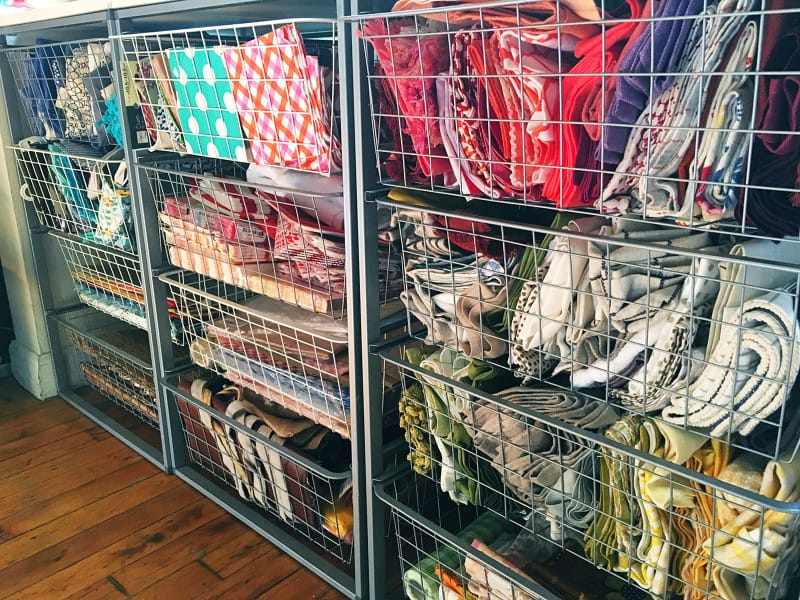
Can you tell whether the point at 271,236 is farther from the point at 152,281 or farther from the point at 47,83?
the point at 47,83

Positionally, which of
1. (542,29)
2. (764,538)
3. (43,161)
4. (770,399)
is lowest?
(764,538)

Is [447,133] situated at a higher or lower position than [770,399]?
higher

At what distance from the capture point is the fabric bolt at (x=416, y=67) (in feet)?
3.43

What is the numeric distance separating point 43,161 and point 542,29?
5.50 ft

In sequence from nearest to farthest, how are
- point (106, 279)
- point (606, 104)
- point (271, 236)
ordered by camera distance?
point (606, 104) < point (271, 236) < point (106, 279)

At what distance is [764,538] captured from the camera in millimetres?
857

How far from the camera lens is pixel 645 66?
807 mm

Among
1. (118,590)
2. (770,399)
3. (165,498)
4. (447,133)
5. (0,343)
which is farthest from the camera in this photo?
(0,343)

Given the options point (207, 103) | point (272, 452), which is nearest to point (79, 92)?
point (207, 103)

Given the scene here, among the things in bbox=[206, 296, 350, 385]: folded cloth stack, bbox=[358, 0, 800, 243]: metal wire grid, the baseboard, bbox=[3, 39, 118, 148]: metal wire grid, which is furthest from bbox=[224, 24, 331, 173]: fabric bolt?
the baseboard

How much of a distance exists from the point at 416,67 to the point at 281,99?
282mm

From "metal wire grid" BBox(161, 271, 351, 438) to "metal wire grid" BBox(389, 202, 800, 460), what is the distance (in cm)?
30

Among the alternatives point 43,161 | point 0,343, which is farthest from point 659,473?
point 0,343

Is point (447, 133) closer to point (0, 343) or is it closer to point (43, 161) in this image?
point (43, 161)
